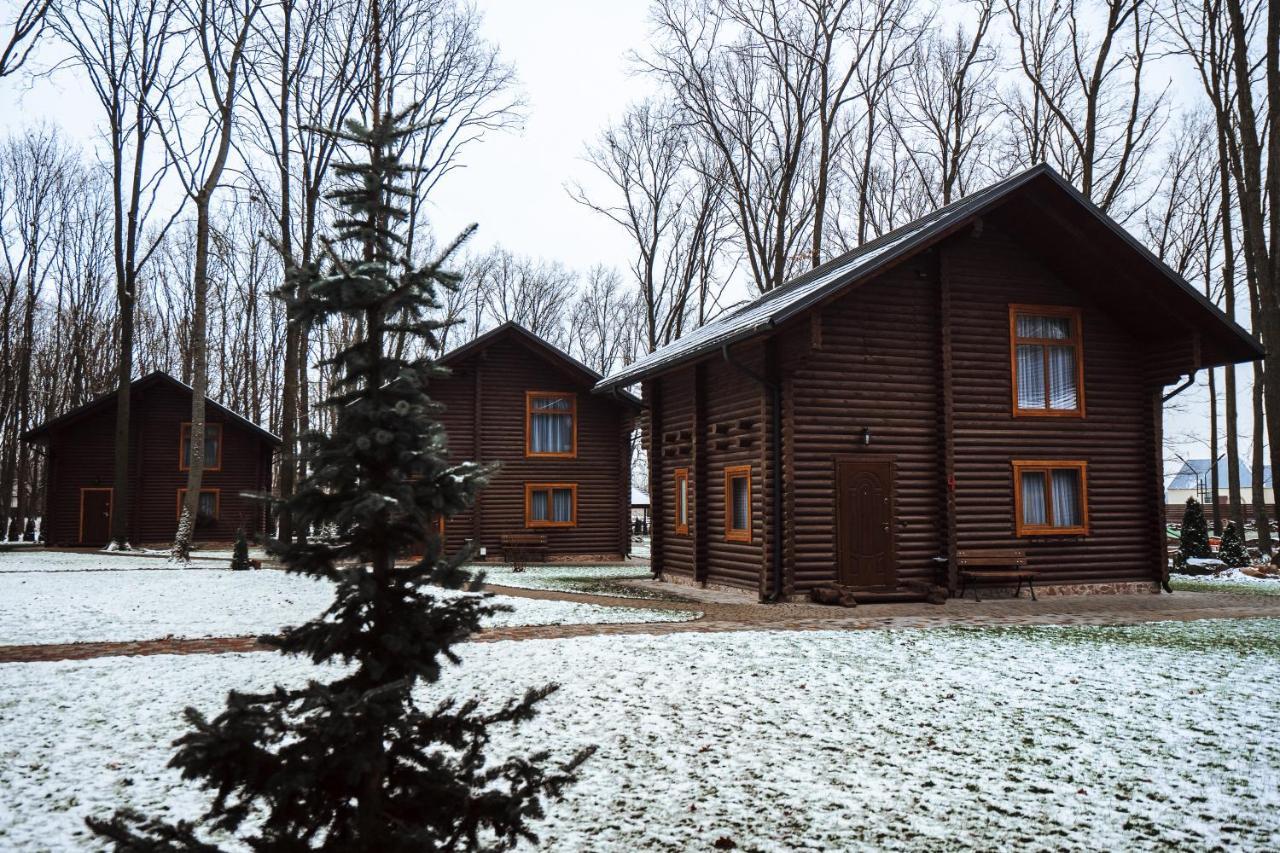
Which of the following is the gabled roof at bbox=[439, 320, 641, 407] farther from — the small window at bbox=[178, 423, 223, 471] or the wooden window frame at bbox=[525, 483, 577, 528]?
the small window at bbox=[178, 423, 223, 471]

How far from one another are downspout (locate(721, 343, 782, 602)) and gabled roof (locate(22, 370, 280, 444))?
72.9 ft

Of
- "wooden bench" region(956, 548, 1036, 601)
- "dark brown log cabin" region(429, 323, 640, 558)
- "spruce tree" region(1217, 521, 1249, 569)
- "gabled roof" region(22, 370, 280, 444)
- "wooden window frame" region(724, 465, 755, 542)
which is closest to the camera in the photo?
"wooden bench" region(956, 548, 1036, 601)

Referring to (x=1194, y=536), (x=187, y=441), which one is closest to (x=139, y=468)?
(x=187, y=441)

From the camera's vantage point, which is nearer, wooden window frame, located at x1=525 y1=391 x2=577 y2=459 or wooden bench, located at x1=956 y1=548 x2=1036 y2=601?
wooden bench, located at x1=956 y1=548 x2=1036 y2=601

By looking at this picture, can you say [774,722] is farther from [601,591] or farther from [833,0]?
[833,0]

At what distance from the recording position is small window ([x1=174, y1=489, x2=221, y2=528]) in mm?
31328

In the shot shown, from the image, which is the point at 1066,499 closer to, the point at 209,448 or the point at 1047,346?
the point at 1047,346

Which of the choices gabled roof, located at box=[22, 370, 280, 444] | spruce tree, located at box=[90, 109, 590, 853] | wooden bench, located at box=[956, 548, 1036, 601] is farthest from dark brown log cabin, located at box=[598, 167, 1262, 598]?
gabled roof, located at box=[22, 370, 280, 444]

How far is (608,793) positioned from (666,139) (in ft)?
99.9

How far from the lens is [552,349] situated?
81.9 ft

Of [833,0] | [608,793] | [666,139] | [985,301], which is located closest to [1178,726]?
[608,793]

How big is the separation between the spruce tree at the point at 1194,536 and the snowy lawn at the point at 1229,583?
181 centimetres

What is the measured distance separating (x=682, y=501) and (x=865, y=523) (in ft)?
15.4

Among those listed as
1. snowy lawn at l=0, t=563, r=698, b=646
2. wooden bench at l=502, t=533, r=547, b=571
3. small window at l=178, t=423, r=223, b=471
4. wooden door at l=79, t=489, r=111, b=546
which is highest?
small window at l=178, t=423, r=223, b=471
